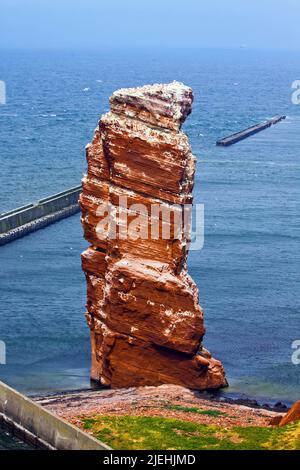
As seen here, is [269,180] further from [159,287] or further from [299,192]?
[159,287]

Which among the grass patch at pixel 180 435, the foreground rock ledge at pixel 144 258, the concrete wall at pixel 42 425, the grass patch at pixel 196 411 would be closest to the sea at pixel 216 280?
the foreground rock ledge at pixel 144 258

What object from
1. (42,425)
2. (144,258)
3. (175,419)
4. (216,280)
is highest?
(144,258)

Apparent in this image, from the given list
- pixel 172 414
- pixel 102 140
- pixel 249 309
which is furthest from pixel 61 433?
pixel 249 309

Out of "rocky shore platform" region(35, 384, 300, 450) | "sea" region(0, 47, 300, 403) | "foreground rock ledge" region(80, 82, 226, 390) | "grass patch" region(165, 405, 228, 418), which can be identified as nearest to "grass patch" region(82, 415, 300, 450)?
"rocky shore platform" region(35, 384, 300, 450)

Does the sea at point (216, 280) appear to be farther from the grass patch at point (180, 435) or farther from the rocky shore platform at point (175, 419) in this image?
the grass patch at point (180, 435)

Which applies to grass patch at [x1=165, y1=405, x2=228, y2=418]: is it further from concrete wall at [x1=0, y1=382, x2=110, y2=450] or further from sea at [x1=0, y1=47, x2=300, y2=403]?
sea at [x1=0, y1=47, x2=300, y2=403]

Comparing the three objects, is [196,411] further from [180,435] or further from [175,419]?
[180,435]

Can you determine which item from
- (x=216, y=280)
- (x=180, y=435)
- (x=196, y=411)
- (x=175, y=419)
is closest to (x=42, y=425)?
(x=180, y=435)
